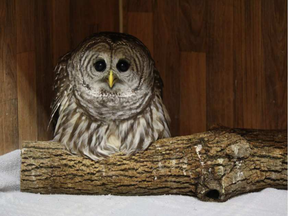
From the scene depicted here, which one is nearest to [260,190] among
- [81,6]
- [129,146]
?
[129,146]

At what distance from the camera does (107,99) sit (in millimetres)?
2115

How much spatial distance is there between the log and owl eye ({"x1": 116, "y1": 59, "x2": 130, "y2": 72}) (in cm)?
49

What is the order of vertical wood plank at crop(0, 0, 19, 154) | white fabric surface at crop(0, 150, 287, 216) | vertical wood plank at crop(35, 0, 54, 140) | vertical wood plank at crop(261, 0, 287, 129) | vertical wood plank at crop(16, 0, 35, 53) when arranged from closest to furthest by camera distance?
A: white fabric surface at crop(0, 150, 287, 216)
vertical wood plank at crop(0, 0, 19, 154)
vertical wood plank at crop(16, 0, 35, 53)
vertical wood plank at crop(35, 0, 54, 140)
vertical wood plank at crop(261, 0, 287, 129)

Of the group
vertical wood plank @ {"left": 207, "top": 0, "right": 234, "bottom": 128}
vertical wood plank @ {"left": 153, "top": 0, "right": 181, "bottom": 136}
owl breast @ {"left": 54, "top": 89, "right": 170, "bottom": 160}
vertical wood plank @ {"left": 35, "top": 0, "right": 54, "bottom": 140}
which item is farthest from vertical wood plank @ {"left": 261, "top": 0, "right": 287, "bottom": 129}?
vertical wood plank @ {"left": 35, "top": 0, "right": 54, "bottom": 140}

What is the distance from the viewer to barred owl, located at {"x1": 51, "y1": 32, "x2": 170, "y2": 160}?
2.11 m

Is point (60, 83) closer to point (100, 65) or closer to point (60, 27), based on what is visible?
point (100, 65)

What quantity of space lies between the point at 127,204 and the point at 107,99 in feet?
1.92

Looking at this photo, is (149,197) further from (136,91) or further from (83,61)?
(83,61)

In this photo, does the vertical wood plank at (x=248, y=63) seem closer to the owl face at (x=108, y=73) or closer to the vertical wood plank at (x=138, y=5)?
the vertical wood plank at (x=138, y=5)

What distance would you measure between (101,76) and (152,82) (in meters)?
0.32

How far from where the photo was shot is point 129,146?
83.9 inches

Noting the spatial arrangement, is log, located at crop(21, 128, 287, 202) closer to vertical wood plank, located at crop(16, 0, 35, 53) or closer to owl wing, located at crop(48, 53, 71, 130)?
owl wing, located at crop(48, 53, 71, 130)

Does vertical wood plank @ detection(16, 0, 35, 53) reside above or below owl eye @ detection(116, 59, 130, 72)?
above

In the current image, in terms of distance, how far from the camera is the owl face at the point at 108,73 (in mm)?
2105
